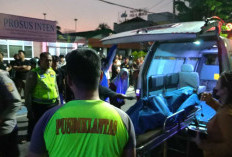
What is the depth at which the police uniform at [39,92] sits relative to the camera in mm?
3680

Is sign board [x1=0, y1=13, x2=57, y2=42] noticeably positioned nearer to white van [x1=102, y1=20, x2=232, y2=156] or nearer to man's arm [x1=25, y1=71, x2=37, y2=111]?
man's arm [x1=25, y1=71, x2=37, y2=111]

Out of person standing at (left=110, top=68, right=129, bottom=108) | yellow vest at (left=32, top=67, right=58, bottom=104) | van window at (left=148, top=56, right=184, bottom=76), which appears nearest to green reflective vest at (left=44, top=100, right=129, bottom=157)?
yellow vest at (left=32, top=67, right=58, bottom=104)

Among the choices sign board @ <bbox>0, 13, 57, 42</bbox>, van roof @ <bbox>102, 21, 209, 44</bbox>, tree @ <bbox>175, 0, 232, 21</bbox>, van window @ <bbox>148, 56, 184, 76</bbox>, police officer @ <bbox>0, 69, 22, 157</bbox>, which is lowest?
police officer @ <bbox>0, 69, 22, 157</bbox>

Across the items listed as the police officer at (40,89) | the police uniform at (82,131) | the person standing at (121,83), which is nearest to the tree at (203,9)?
the person standing at (121,83)

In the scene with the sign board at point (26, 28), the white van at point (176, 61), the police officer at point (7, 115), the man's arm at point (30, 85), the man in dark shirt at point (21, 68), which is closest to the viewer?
the police officer at point (7, 115)

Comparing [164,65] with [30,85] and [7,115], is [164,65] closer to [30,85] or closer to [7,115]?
[30,85]

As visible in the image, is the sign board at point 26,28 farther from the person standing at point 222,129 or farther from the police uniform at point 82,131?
the person standing at point 222,129

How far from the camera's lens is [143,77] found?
4.49m

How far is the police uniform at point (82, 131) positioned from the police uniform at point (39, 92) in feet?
8.69

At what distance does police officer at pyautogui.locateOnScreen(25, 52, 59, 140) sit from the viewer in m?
3.68

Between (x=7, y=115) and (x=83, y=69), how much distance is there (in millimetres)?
1408

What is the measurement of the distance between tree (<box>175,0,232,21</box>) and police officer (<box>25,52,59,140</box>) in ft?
52.4

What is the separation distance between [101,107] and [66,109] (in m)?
0.20

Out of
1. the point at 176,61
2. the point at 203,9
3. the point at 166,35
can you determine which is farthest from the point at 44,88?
the point at 203,9
